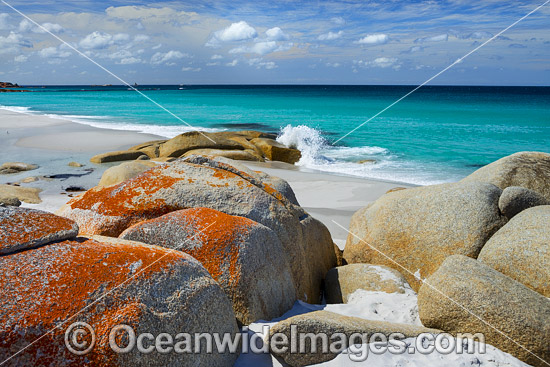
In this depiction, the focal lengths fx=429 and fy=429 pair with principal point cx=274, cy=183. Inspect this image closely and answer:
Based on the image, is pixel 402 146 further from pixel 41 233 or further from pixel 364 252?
pixel 41 233

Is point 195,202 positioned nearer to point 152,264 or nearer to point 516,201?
point 152,264

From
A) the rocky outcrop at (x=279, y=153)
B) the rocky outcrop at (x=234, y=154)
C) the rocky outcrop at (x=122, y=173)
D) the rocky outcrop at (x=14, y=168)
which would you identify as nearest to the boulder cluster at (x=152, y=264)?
the rocky outcrop at (x=122, y=173)

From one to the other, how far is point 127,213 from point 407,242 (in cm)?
314

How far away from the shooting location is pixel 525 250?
156 inches

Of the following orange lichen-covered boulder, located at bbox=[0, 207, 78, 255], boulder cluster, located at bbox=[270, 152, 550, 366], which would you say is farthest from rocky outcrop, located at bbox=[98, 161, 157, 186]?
orange lichen-covered boulder, located at bbox=[0, 207, 78, 255]

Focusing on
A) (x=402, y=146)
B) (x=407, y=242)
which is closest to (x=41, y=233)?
(x=407, y=242)

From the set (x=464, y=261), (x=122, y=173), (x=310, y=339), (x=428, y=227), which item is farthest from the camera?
(x=122, y=173)

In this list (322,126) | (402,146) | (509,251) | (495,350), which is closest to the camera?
(495,350)

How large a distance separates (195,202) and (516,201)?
3.47 m

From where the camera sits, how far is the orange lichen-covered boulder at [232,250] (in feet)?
10.3

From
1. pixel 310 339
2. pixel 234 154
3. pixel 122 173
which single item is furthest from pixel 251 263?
pixel 234 154

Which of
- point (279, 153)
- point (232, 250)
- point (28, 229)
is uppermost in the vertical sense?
point (28, 229)

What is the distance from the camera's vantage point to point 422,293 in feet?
11.8

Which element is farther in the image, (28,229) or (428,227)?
(428,227)
